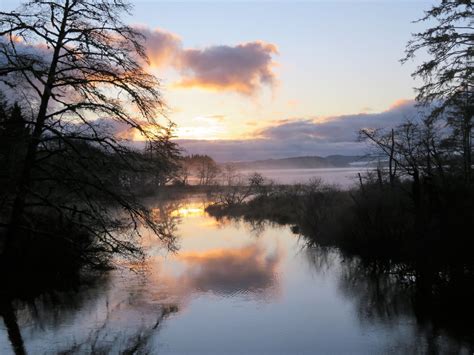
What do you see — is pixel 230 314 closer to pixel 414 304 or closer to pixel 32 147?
pixel 414 304

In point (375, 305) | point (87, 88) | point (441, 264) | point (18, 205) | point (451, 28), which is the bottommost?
point (375, 305)

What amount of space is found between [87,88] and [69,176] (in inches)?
98.4

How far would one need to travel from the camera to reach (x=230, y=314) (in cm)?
1285

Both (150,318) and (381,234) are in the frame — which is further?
(381,234)

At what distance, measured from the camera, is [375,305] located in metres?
13.8

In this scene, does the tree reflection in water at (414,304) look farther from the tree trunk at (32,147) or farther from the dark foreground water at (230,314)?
the tree trunk at (32,147)

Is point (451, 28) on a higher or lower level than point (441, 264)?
higher

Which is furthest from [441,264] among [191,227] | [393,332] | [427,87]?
[191,227]

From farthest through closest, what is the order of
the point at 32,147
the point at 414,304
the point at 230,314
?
the point at 414,304 < the point at 32,147 < the point at 230,314

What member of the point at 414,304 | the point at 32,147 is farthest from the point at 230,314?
the point at 32,147

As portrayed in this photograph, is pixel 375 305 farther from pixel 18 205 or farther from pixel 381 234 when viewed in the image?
pixel 18 205

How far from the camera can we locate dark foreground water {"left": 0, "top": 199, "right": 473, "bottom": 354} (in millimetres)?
10336

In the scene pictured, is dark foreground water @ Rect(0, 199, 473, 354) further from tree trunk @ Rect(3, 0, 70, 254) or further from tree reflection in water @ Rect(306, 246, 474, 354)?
tree trunk @ Rect(3, 0, 70, 254)

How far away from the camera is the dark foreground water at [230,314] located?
33.9 feet
